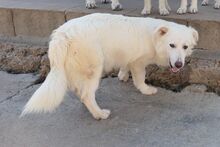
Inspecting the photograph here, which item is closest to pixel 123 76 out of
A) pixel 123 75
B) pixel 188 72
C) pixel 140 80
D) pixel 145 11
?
pixel 123 75

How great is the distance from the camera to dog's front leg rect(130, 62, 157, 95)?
444 cm

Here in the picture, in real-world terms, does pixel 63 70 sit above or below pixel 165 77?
above

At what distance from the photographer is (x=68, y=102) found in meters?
4.45

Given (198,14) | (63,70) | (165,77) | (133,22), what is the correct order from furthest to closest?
1. (198,14)
2. (165,77)
3. (133,22)
4. (63,70)

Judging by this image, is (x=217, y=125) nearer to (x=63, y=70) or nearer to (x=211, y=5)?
(x=63, y=70)

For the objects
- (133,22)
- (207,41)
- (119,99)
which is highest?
(133,22)

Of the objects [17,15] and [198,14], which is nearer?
[198,14]

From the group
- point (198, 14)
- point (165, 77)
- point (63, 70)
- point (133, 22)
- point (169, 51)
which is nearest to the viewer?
point (63, 70)

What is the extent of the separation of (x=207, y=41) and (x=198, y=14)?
1.44 feet

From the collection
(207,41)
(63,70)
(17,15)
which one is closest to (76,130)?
(63,70)

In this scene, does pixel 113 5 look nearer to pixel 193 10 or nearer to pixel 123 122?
pixel 193 10

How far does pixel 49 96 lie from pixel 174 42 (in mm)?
1307

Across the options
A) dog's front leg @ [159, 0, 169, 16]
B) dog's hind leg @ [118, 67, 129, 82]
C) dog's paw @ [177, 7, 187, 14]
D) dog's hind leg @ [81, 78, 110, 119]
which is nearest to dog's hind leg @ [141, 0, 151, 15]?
dog's front leg @ [159, 0, 169, 16]

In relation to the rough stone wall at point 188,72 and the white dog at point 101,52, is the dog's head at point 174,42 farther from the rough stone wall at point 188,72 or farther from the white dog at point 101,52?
the rough stone wall at point 188,72
